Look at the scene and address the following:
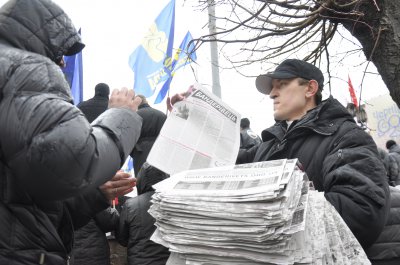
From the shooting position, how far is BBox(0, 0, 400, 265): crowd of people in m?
1.14

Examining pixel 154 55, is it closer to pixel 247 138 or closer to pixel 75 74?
pixel 75 74

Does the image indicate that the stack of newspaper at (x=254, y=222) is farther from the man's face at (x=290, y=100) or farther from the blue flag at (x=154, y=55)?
the blue flag at (x=154, y=55)

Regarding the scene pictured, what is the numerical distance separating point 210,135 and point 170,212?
1.93 ft

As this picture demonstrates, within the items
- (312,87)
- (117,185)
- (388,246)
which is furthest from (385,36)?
(117,185)

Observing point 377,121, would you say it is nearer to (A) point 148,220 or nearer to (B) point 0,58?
(A) point 148,220

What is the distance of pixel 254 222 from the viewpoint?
1.18 meters

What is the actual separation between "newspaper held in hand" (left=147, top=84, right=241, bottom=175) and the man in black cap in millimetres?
342

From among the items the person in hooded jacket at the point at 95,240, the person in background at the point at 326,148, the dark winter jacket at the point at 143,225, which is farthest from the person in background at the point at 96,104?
the person in background at the point at 326,148

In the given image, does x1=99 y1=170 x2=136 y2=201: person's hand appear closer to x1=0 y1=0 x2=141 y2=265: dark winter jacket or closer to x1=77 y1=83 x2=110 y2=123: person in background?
x1=0 y1=0 x2=141 y2=265: dark winter jacket

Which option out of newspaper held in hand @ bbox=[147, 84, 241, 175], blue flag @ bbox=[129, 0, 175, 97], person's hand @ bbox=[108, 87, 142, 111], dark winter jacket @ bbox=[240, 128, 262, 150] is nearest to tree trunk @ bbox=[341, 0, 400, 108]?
newspaper held in hand @ bbox=[147, 84, 241, 175]

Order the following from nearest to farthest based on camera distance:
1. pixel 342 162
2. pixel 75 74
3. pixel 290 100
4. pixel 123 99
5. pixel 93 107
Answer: pixel 123 99
pixel 342 162
pixel 290 100
pixel 93 107
pixel 75 74

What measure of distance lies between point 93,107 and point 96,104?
46 millimetres

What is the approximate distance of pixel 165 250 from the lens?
2857 millimetres

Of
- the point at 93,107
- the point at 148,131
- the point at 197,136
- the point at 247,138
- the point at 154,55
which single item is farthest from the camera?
the point at 154,55
